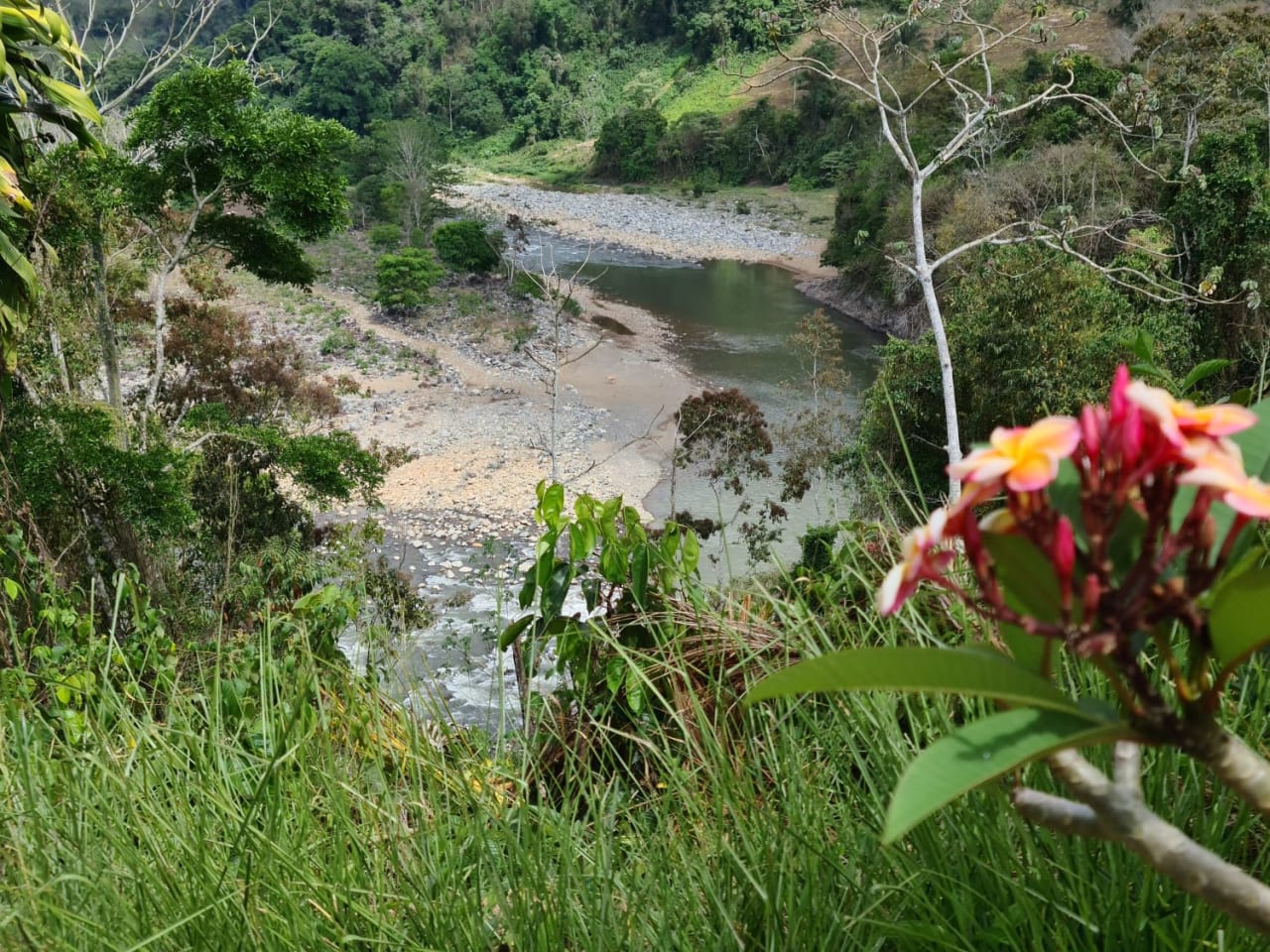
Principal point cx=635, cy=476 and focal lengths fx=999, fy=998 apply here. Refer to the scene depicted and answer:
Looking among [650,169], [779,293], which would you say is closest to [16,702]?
[779,293]

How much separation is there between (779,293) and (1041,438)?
20154 mm

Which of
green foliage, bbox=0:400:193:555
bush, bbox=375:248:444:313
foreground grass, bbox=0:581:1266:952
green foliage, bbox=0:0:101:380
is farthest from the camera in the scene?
bush, bbox=375:248:444:313

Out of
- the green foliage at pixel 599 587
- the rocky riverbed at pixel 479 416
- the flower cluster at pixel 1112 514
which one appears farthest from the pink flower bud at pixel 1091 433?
the rocky riverbed at pixel 479 416

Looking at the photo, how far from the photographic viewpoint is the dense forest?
39cm

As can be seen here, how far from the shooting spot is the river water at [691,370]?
4397mm

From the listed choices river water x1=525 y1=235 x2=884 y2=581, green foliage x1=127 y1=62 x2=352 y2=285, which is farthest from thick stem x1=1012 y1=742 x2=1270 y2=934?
river water x1=525 y1=235 x2=884 y2=581

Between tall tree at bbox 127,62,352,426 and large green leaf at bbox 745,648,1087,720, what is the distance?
7.22 metres

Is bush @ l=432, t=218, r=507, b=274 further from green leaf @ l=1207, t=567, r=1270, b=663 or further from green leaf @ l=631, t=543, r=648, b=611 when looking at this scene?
green leaf @ l=1207, t=567, r=1270, b=663

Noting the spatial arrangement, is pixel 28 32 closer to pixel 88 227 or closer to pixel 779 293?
pixel 88 227

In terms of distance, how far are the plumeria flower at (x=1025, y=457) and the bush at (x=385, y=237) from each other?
23220 mm

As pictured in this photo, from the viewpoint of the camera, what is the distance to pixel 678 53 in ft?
144

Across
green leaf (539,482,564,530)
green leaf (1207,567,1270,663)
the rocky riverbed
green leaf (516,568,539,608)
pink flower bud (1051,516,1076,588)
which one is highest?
pink flower bud (1051,516,1076,588)

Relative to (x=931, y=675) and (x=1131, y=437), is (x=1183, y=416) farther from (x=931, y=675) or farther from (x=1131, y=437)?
(x=931, y=675)

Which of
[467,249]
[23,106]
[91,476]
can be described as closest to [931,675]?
[23,106]
